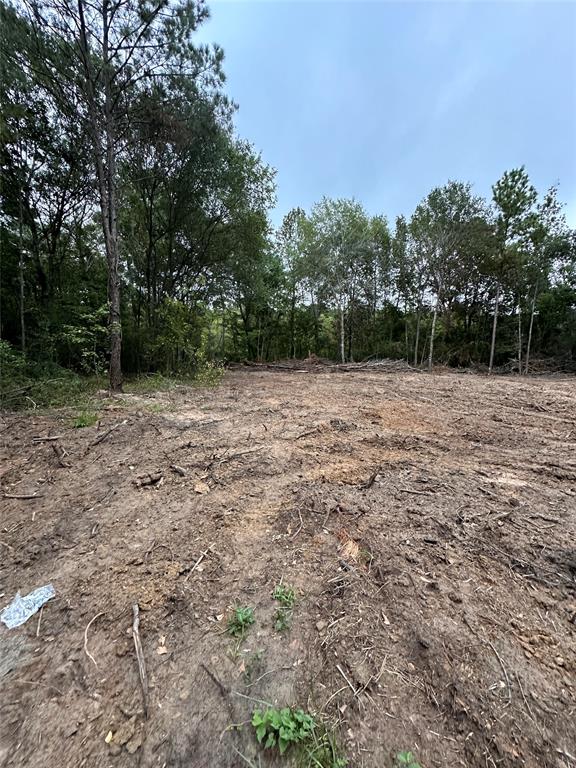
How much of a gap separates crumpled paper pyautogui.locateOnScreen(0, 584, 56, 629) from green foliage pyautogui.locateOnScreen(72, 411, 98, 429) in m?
2.58

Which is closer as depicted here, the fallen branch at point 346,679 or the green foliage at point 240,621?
the fallen branch at point 346,679

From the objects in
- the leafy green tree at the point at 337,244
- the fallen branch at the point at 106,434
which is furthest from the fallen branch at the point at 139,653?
the leafy green tree at the point at 337,244

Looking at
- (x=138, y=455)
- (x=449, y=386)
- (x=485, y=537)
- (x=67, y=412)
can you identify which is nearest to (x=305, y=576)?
(x=485, y=537)

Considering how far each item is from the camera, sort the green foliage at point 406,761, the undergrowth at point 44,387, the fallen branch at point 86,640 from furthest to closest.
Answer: the undergrowth at point 44,387, the fallen branch at point 86,640, the green foliage at point 406,761

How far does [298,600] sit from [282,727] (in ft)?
1.61

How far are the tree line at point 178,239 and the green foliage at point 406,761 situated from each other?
6.52 metres

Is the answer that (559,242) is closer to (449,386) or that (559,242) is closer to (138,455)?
(449,386)

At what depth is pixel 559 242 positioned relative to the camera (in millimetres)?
13078

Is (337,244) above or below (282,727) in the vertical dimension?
above

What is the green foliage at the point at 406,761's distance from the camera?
0.87 m

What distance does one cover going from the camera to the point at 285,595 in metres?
1.45

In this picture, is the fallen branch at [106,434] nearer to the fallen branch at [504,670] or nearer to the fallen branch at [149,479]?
the fallen branch at [149,479]

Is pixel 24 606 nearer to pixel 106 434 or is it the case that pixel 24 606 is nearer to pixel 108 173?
pixel 106 434

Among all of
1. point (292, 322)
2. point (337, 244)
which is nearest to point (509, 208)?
point (337, 244)
